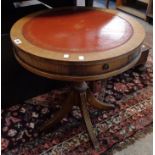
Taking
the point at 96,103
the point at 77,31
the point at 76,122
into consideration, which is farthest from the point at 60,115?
the point at 77,31

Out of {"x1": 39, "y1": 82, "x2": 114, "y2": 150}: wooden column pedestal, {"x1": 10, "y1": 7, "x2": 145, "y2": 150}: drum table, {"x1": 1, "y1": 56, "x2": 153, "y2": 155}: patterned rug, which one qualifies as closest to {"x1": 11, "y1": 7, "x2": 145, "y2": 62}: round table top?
{"x1": 10, "y1": 7, "x2": 145, "y2": 150}: drum table

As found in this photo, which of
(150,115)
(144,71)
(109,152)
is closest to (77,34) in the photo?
(109,152)

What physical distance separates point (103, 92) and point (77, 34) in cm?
71

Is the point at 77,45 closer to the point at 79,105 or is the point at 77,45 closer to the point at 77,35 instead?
the point at 77,35

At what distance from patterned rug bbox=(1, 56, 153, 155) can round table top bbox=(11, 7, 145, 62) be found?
22.7 inches

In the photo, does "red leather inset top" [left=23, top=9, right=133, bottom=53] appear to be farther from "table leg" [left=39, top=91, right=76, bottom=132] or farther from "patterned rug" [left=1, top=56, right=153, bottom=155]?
"patterned rug" [left=1, top=56, right=153, bottom=155]

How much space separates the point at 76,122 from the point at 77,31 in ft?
1.95

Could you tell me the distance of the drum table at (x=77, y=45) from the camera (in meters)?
0.77

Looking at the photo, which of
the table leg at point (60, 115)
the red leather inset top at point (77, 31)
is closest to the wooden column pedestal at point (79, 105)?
the table leg at point (60, 115)

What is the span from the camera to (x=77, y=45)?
0.83 meters

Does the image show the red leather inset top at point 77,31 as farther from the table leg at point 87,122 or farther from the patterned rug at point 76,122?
the patterned rug at point 76,122

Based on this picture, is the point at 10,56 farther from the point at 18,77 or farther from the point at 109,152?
the point at 109,152

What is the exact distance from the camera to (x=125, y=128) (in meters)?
1.26

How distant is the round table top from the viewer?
0.78 metres
